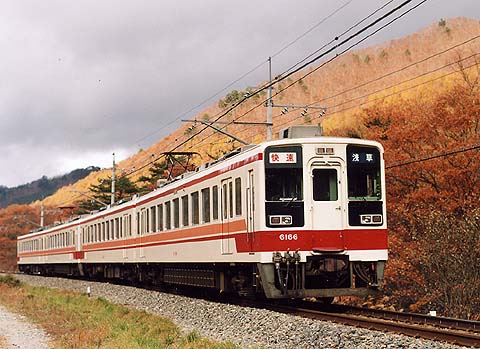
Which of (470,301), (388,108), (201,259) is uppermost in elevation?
(388,108)

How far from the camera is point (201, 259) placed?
61.0 ft

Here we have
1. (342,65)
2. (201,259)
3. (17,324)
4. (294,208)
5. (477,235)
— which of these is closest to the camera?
(294,208)

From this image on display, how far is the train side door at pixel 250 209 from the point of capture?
48.6 ft

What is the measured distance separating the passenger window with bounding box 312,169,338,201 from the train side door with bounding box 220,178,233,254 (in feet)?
7.40

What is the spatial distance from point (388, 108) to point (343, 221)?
1668cm

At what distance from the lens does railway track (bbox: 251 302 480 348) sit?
10495 millimetres

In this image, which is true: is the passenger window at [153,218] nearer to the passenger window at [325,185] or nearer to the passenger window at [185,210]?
the passenger window at [185,210]

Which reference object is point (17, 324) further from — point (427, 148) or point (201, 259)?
point (427, 148)

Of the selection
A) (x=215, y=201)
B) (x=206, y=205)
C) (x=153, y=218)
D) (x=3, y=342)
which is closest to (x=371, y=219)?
(x=215, y=201)

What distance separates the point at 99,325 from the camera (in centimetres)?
1530

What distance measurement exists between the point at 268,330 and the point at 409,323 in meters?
2.41

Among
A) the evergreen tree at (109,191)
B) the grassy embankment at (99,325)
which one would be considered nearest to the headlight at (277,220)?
the grassy embankment at (99,325)

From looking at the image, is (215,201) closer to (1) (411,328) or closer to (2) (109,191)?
(1) (411,328)

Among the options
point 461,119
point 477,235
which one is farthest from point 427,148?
point 477,235
